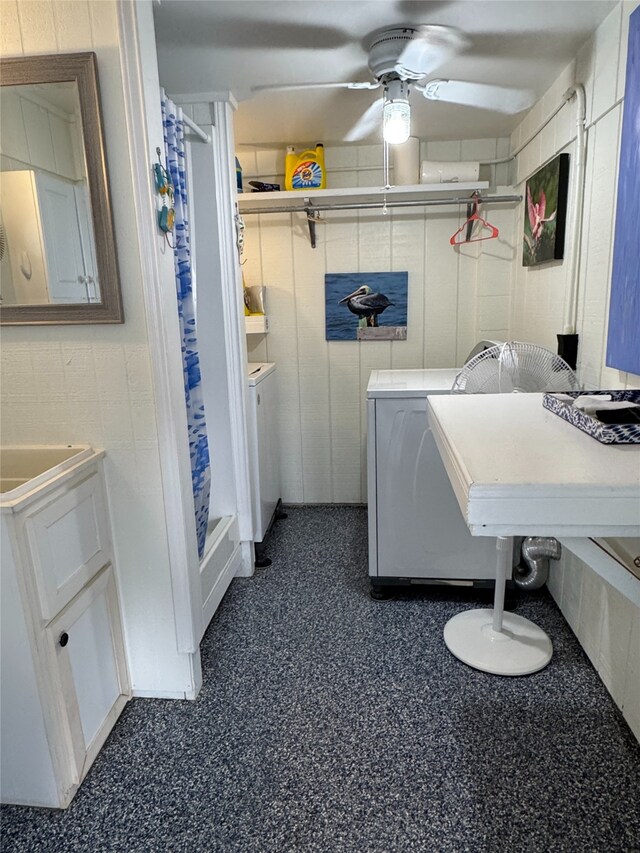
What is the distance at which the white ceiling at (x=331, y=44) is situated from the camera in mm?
1559

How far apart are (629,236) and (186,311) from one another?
1.43m

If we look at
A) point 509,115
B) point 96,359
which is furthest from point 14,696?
point 509,115

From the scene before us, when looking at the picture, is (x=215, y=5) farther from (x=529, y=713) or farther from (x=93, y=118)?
(x=529, y=713)

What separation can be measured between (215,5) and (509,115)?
5.13 ft

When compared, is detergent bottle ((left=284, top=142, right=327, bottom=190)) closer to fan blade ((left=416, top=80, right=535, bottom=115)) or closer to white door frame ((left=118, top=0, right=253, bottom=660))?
fan blade ((left=416, top=80, right=535, bottom=115))

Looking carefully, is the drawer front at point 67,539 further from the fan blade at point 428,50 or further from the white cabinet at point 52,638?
the fan blade at point 428,50

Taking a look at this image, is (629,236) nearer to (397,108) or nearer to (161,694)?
(397,108)

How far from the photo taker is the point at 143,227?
1.44 m

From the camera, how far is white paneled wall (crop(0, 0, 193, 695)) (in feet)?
4.46

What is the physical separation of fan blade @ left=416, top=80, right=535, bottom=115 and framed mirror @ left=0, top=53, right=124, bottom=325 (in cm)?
134

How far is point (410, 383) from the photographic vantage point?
221 cm

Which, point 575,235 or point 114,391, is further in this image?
point 575,235

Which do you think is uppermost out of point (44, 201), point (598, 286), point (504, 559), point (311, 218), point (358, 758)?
point (311, 218)

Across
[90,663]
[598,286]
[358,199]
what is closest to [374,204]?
[358,199]
